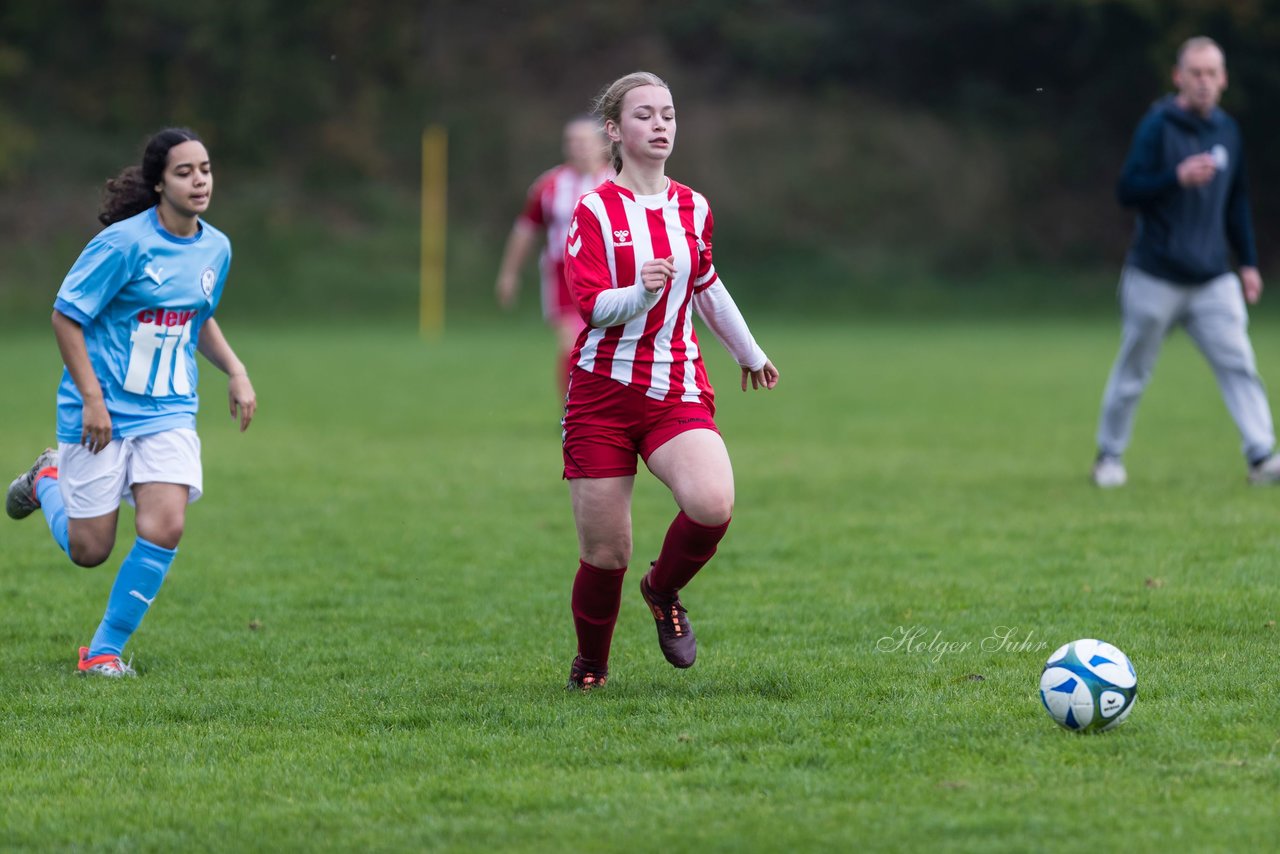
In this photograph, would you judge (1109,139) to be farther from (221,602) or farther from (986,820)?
(986,820)

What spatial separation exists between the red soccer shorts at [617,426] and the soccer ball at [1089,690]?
1223mm

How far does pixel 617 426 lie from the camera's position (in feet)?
15.8

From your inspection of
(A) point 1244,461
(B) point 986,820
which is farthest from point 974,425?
(B) point 986,820

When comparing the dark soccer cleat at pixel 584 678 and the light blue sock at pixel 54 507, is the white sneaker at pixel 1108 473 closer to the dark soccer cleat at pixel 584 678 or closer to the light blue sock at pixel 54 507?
the dark soccer cleat at pixel 584 678

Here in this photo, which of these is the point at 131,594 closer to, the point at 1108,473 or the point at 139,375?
the point at 139,375

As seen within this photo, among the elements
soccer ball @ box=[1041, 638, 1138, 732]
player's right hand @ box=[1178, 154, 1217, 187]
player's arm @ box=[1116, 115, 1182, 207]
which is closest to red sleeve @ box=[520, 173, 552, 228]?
player's arm @ box=[1116, 115, 1182, 207]

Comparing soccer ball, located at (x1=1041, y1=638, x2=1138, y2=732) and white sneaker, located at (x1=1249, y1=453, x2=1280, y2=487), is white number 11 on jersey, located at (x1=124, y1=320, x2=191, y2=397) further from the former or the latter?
white sneaker, located at (x1=1249, y1=453, x2=1280, y2=487)

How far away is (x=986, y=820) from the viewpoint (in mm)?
3533

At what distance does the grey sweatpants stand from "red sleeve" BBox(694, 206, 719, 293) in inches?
190

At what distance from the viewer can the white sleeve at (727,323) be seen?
498 cm

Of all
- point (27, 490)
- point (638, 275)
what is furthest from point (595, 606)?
point (27, 490)

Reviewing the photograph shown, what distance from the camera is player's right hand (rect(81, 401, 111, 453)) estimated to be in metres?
5.14

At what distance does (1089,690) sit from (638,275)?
1.68 metres

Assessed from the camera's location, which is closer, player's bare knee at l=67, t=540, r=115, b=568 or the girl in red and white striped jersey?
the girl in red and white striped jersey
